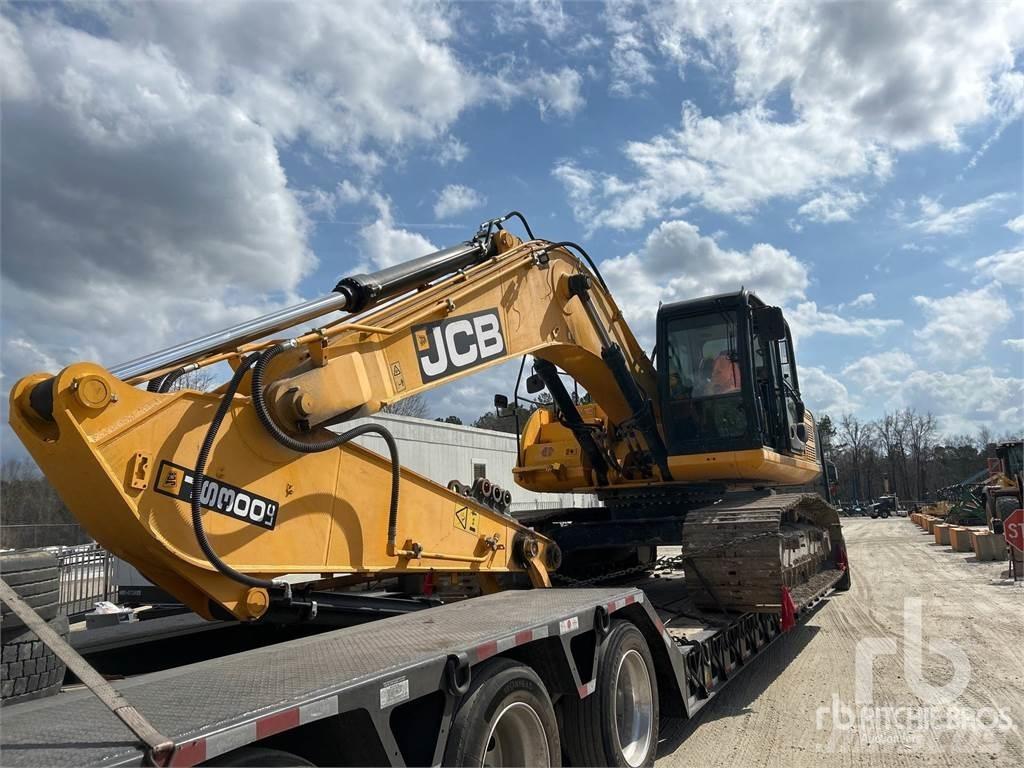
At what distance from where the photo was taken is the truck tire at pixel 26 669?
3.20 m

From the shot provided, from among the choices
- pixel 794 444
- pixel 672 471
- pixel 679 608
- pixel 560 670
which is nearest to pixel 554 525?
pixel 672 471

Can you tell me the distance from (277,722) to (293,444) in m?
1.77

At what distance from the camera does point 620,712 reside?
4902mm

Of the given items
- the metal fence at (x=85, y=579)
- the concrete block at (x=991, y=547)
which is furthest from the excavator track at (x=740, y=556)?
the concrete block at (x=991, y=547)

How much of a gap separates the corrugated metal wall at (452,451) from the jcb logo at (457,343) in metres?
12.7

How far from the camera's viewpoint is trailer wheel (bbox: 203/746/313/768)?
8.02 ft

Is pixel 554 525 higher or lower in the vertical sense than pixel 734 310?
lower

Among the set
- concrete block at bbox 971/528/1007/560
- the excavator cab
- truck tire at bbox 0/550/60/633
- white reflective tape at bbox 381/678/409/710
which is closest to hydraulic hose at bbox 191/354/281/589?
truck tire at bbox 0/550/60/633

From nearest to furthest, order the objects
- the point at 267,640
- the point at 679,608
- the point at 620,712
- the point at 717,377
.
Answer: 1. the point at 620,712
2. the point at 267,640
3. the point at 679,608
4. the point at 717,377

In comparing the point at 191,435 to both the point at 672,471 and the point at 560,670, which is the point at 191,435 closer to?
the point at 560,670

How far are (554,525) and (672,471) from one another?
6.02 ft

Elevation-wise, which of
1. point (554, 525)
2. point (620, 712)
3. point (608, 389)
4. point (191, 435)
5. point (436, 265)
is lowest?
point (620, 712)

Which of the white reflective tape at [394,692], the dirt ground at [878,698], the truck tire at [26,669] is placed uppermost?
the truck tire at [26,669]

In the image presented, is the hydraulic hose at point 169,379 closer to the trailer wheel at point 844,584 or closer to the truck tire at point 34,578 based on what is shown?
the truck tire at point 34,578
